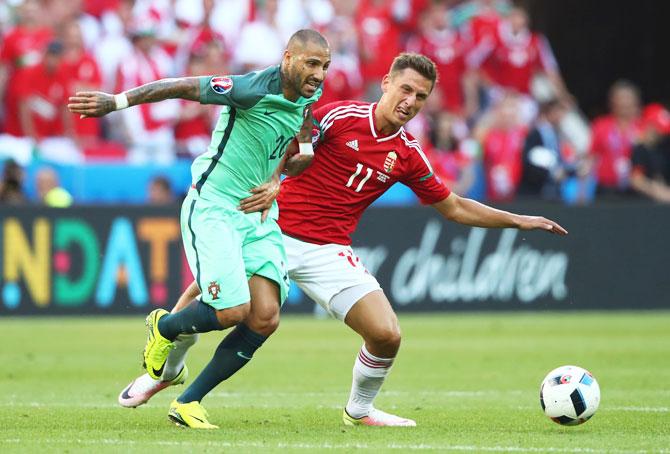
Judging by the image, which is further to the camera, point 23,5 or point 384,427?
point 23,5

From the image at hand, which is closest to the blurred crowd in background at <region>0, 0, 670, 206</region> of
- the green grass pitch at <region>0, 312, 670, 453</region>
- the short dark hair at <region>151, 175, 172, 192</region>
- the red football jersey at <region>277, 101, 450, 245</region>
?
the short dark hair at <region>151, 175, 172, 192</region>

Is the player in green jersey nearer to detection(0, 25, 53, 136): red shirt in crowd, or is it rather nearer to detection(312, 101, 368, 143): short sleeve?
detection(312, 101, 368, 143): short sleeve

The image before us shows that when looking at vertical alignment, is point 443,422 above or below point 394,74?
below

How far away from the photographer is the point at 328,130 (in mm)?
8477

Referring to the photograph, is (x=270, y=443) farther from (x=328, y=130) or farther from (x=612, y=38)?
(x=612, y=38)

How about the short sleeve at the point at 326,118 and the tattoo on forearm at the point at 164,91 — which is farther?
the short sleeve at the point at 326,118

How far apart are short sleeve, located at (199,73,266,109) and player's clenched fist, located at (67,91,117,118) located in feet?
1.99

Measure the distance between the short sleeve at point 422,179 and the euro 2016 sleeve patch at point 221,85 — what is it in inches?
57.6

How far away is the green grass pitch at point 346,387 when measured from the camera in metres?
7.51

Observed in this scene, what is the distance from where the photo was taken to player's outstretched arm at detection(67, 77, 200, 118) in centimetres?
716

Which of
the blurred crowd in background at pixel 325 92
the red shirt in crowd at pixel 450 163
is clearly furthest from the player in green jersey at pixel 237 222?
the red shirt in crowd at pixel 450 163

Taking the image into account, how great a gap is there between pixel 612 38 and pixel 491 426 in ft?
53.3

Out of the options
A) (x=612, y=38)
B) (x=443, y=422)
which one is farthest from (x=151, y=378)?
(x=612, y=38)

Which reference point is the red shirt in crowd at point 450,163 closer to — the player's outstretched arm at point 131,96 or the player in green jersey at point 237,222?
the player in green jersey at point 237,222
